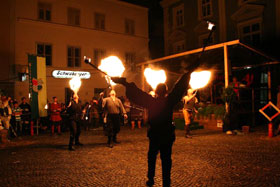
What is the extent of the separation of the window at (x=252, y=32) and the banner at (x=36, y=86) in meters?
14.5

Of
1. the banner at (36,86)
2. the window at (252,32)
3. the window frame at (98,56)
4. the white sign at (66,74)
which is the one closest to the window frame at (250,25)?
the window at (252,32)

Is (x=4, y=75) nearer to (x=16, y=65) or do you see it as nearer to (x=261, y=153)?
(x=16, y=65)

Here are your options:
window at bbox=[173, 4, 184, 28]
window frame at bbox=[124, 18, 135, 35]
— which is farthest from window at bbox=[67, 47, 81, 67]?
window at bbox=[173, 4, 184, 28]

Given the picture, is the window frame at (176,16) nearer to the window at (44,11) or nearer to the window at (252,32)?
the window at (252,32)

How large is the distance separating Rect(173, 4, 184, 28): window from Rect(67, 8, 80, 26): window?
958 cm

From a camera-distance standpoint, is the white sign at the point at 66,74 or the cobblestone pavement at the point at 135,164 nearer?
the cobblestone pavement at the point at 135,164

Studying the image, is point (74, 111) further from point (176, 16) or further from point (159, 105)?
point (176, 16)

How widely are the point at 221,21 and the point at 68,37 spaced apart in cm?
1357

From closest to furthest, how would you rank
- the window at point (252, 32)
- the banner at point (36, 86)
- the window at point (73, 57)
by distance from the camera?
1. the banner at point (36, 86)
2. the window at point (252, 32)
3. the window at point (73, 57)

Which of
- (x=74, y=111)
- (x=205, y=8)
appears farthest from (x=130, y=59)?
(x=74, y=111)

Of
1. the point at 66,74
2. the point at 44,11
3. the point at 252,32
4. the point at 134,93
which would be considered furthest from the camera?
the point at 66,74

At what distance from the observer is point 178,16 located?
24094mm

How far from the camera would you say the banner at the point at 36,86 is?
11.9 meters

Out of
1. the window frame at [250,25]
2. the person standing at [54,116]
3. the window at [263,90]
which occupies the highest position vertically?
the window frame at [250,25]
